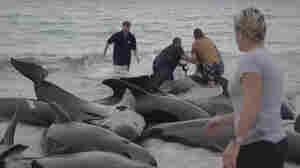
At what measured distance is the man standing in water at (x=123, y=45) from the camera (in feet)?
40.2

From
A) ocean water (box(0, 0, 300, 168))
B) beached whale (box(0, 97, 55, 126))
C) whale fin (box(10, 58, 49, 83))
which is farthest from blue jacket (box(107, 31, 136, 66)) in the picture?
whale fin (box(10, 58, 49, 83))

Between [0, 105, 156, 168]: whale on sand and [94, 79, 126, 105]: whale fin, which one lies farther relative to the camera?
[94, 79, 126, 105]: whale fin

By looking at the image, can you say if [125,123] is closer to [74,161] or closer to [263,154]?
[74,161]

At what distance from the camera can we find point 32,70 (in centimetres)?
660

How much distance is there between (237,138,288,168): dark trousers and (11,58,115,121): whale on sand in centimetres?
369

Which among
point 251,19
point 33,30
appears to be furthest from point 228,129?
point 33,30

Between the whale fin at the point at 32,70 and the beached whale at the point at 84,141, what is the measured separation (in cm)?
126

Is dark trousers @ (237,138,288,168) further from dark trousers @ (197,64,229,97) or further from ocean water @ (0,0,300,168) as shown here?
dark trousers @ (197,64,229,97)

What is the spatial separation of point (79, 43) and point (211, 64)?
16.9 meters

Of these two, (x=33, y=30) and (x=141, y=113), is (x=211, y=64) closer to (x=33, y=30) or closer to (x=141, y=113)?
(x=141, y=113)

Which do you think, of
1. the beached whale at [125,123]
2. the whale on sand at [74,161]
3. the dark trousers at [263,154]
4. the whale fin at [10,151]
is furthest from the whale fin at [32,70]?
the dark trousers at [263,154]

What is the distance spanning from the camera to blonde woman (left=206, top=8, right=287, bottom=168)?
271 centimetres

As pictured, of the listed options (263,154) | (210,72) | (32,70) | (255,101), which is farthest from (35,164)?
(210,72)

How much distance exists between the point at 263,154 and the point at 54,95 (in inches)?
167
